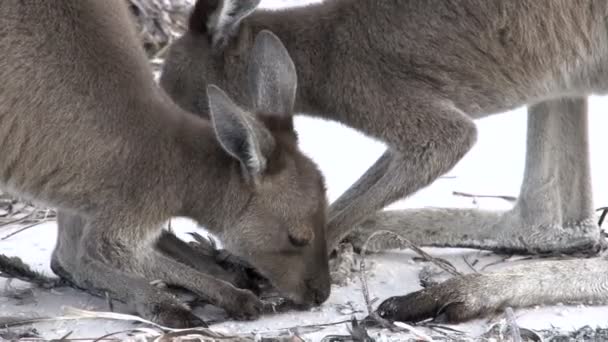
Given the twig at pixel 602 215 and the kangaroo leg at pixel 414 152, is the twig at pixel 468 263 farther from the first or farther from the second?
the twig at pixel 602 215

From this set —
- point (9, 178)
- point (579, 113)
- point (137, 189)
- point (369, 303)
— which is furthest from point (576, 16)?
point (9, 178)

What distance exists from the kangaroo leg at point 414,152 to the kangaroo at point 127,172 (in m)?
0.55

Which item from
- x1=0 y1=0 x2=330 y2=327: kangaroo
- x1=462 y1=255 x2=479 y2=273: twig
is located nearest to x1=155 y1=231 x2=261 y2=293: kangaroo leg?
x1=0 y1=0 x2=330 y2=327: kangaroo

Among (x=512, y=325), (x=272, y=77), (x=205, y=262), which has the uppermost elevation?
(x=272, y=77)

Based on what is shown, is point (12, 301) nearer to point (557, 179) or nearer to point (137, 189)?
point (137, 189)

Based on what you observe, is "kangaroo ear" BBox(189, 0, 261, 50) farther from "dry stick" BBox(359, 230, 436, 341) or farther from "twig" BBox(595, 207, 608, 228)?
"twig" BBox(595, 207, 608, 228)

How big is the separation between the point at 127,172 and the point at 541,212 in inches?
83.2

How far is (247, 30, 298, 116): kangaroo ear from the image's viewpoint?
4.95 m

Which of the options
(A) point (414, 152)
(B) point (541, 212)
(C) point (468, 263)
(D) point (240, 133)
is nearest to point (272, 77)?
(D) point (240, 133)

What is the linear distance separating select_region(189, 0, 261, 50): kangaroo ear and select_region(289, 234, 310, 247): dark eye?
122 centimetres

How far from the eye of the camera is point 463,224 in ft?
18.8

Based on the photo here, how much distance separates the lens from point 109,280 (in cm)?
462

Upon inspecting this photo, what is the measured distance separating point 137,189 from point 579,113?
2.25m

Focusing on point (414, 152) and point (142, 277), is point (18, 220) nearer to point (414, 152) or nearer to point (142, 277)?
point (142, 277)
